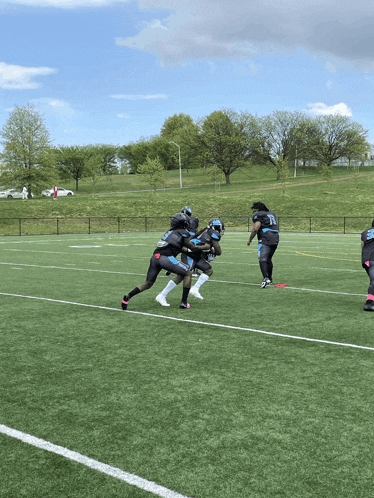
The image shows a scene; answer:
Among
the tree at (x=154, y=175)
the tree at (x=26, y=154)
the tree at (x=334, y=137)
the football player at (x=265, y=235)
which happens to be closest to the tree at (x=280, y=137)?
the tree at (x=334, y=137)

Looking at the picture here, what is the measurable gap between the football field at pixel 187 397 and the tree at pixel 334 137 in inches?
3868

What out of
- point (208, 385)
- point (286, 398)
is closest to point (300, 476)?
point (286, 398)

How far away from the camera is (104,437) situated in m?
4.53

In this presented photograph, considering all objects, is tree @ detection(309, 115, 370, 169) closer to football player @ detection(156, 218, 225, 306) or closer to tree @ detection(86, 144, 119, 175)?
tree @ detection(86, 144, 119, 175)

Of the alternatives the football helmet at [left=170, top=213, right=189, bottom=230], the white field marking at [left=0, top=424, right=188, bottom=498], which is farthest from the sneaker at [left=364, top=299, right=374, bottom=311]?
the white field marking at [left=0, top=424, right=188, bottom=498]

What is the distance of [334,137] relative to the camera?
10606 cm

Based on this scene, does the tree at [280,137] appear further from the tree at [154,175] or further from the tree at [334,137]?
the tree at [154,175]

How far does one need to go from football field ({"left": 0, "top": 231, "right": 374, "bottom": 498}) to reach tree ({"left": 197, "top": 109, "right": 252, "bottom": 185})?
272 feet

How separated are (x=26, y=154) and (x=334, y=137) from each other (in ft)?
205

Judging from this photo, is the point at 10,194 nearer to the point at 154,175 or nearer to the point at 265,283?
the point at 154,175

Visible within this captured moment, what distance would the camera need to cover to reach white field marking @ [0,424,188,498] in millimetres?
3637

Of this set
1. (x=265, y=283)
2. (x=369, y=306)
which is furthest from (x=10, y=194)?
(x=369, y=306)

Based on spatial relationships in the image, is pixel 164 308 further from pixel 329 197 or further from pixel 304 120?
pixel 304 120

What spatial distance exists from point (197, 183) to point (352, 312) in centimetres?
8867
